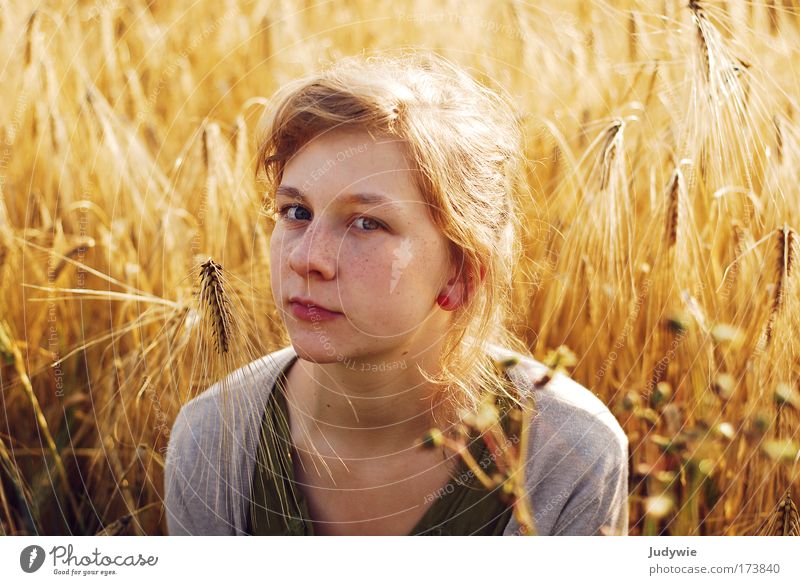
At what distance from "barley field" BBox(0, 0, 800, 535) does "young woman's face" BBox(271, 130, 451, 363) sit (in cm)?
10

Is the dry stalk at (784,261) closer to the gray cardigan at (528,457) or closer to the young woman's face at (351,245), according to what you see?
the gray cardigan at (528,457)

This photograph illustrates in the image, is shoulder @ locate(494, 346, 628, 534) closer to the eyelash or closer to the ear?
the ear

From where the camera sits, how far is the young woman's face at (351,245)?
694mm

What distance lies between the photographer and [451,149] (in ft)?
2.42

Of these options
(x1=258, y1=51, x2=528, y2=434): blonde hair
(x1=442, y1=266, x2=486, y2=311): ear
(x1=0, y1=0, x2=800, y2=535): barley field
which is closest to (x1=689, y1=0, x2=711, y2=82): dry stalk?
(x1=0, y1=0, x2=800, y2=535): barley field

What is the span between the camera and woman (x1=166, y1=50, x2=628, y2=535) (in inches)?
27.8

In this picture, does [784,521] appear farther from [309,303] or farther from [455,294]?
[309,303]

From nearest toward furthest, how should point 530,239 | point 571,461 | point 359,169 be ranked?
point 359,169 → point 571,461 → point 530,239

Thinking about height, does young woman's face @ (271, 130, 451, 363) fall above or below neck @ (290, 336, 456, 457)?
above
